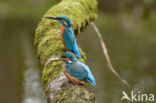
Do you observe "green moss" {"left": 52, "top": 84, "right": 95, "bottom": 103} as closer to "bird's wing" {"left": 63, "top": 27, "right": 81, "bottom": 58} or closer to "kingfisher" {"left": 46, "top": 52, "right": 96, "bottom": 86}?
"kingfisher" {"left": 46, "top": 52, "right": 96, "bottom": 86}

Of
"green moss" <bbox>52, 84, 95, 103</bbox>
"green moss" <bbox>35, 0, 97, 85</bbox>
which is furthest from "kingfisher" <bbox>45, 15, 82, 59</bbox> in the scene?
"green moss" <bbox>52, 84, 95, 103</bbox>

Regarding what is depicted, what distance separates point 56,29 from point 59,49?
30.6 inches

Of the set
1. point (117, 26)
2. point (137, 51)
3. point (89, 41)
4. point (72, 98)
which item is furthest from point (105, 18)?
point (72, 98)

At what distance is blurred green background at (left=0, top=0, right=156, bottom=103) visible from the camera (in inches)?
410

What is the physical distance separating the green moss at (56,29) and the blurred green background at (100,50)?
3.67m

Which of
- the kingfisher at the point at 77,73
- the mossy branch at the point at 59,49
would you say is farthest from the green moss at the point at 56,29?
the kingfisher at the point at 77,73

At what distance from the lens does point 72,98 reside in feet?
10.0

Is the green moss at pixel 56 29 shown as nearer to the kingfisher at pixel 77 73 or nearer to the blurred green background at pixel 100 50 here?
the kingfisher at pixel 77 73

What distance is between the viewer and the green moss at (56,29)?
13.4 feet

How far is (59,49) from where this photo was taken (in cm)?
450

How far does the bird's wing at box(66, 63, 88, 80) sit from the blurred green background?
5.97 meters

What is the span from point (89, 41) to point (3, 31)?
4.99 metres

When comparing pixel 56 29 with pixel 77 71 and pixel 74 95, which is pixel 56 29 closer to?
pixel 77 71

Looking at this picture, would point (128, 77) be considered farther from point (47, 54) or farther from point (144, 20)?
point (144, 20)
